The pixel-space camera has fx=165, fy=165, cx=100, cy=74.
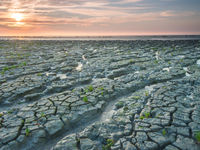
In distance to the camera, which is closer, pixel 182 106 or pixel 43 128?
pixel 43 128

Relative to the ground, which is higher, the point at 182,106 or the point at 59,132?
the point at 182,106

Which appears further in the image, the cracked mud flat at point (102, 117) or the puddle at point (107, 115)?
the puddle at point (107, 115)

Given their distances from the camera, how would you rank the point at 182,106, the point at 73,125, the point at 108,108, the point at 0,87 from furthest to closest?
the point at 0,87 → the point at 108,108 → the point at 182,106 → the point at 73,125

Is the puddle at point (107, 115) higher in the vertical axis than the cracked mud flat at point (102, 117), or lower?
lower

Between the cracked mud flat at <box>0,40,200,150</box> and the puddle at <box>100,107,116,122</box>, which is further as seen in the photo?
the puddle at <box>100,107,116,122</box>

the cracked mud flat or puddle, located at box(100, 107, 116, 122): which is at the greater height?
the cracked mud flat

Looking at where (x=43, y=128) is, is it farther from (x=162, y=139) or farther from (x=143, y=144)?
(x=162, y=139)

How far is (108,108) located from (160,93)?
1.89 meters

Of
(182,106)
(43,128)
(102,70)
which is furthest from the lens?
(102,70)

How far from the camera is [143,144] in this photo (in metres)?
3.23

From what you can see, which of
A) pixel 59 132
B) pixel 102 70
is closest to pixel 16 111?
pixel 59 132

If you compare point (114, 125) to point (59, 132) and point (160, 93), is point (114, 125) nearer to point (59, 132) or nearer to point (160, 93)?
point (59, 132)

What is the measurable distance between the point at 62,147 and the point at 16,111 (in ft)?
7.23

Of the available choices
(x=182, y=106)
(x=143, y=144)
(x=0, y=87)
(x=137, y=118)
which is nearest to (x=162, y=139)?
(x=143, y=144)
